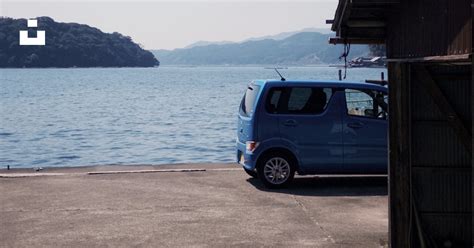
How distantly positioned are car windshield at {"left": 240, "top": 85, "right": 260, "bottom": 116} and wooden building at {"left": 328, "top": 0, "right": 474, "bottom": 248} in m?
4.76

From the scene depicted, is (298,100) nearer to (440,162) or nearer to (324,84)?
(324,84)

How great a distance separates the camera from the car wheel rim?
41.6 feet

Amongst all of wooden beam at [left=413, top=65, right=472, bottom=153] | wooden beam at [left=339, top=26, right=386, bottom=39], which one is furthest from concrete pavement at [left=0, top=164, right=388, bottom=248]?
wooden beam at [left=339, top=26, right=386, bottom=39]

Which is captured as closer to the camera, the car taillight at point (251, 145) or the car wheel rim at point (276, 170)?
the car taillight at point (251, 145)

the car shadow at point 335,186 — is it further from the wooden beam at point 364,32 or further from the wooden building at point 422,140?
the wooden beam at point 364,32

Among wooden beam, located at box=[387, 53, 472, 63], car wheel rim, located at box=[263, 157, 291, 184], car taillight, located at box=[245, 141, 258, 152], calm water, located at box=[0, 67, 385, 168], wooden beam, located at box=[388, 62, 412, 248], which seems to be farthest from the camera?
calm water, located at box=[0, 67, 385, 168]

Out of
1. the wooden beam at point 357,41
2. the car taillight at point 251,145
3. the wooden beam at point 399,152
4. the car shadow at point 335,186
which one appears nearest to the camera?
the wooden beam at point 399,152

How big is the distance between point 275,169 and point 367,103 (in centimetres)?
205

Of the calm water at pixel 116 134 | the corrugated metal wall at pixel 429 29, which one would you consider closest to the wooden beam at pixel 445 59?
the corrugated metal wall at pixel 429 29

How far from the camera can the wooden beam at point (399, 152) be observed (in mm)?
7715

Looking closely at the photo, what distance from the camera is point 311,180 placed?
45.4ft

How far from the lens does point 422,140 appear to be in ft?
25.6

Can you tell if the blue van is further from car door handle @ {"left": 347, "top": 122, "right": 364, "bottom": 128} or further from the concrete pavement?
the concrete pavement

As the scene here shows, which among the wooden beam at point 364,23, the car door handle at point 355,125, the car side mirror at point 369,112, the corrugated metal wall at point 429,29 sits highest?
the wooden beam at point 364,23
